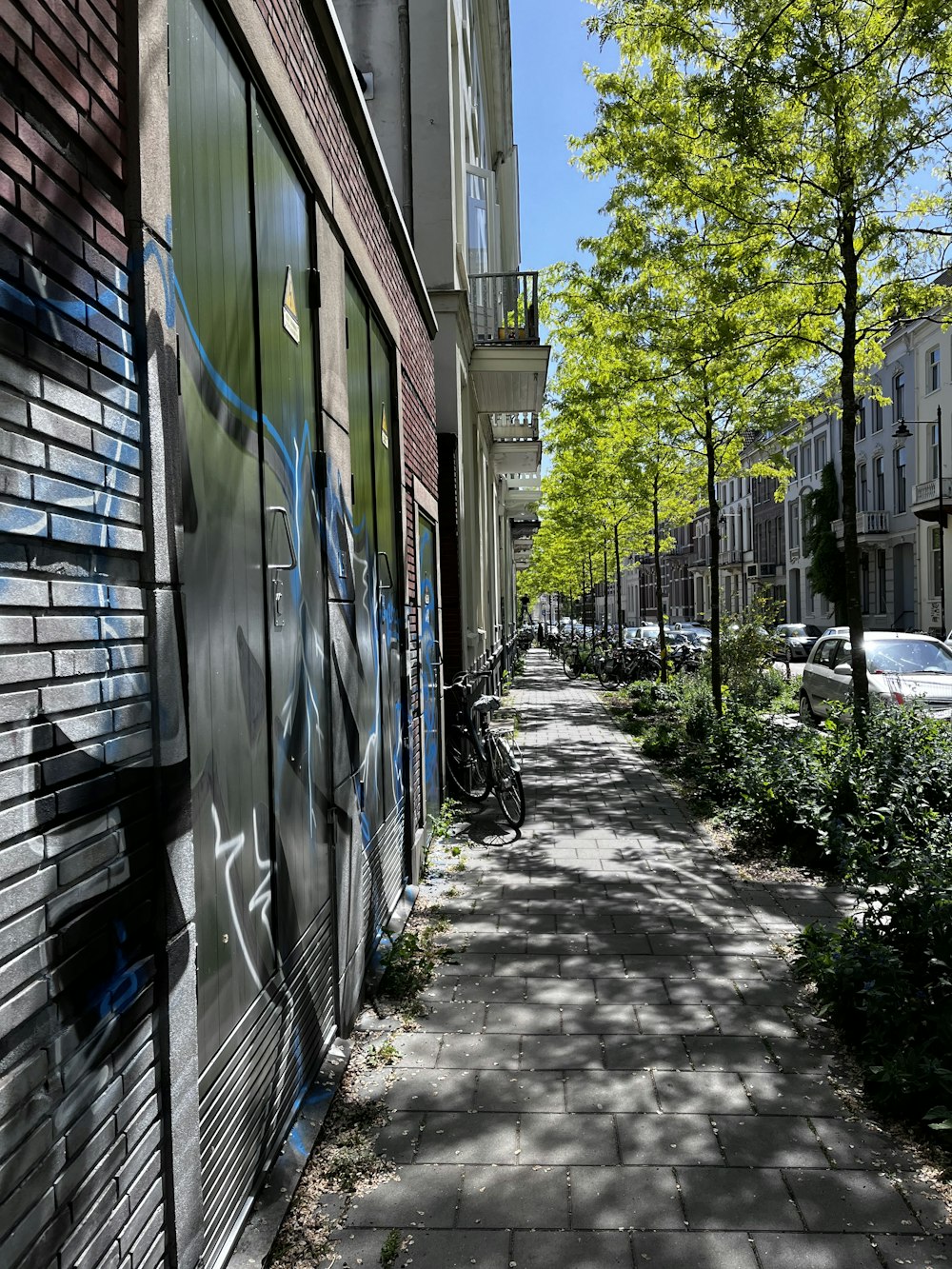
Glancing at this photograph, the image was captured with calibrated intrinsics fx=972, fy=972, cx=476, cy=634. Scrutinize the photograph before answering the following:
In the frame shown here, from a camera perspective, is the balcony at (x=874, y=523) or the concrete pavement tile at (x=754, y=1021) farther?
the balcony at (x=874, y=523)

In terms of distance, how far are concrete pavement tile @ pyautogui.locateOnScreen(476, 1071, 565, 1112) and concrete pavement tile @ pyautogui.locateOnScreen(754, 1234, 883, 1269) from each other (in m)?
0.97

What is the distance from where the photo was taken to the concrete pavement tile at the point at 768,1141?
10.7 ft

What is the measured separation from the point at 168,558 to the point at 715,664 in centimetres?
1054

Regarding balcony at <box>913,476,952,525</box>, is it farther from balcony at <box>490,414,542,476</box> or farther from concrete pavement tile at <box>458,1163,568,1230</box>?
concrete pavement tile at <box>458,1163,568,1230</box>

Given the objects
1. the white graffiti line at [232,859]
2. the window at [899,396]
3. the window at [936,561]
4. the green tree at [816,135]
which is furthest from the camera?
the window at [899,396]

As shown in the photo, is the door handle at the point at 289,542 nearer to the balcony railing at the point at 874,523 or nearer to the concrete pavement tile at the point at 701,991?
the concrete pavement tile at the point at 701,991

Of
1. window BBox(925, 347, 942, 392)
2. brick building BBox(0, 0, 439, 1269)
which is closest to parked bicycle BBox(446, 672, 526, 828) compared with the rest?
brick building BBox(0, 0, 439, 1269)

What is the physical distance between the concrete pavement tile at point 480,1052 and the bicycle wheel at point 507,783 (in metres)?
3.97

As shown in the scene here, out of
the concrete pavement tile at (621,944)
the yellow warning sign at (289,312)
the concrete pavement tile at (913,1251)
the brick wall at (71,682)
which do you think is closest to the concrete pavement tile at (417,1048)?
the concrete pavement tile at (621,944)

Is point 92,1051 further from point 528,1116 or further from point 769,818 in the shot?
point 769,818

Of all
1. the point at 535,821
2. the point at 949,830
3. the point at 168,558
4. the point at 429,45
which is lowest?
the point at 535,821

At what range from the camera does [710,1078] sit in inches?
151

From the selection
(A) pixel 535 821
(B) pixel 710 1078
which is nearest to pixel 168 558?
(B) pixel 710 1078

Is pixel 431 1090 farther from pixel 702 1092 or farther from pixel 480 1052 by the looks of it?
pixel 702 1092
